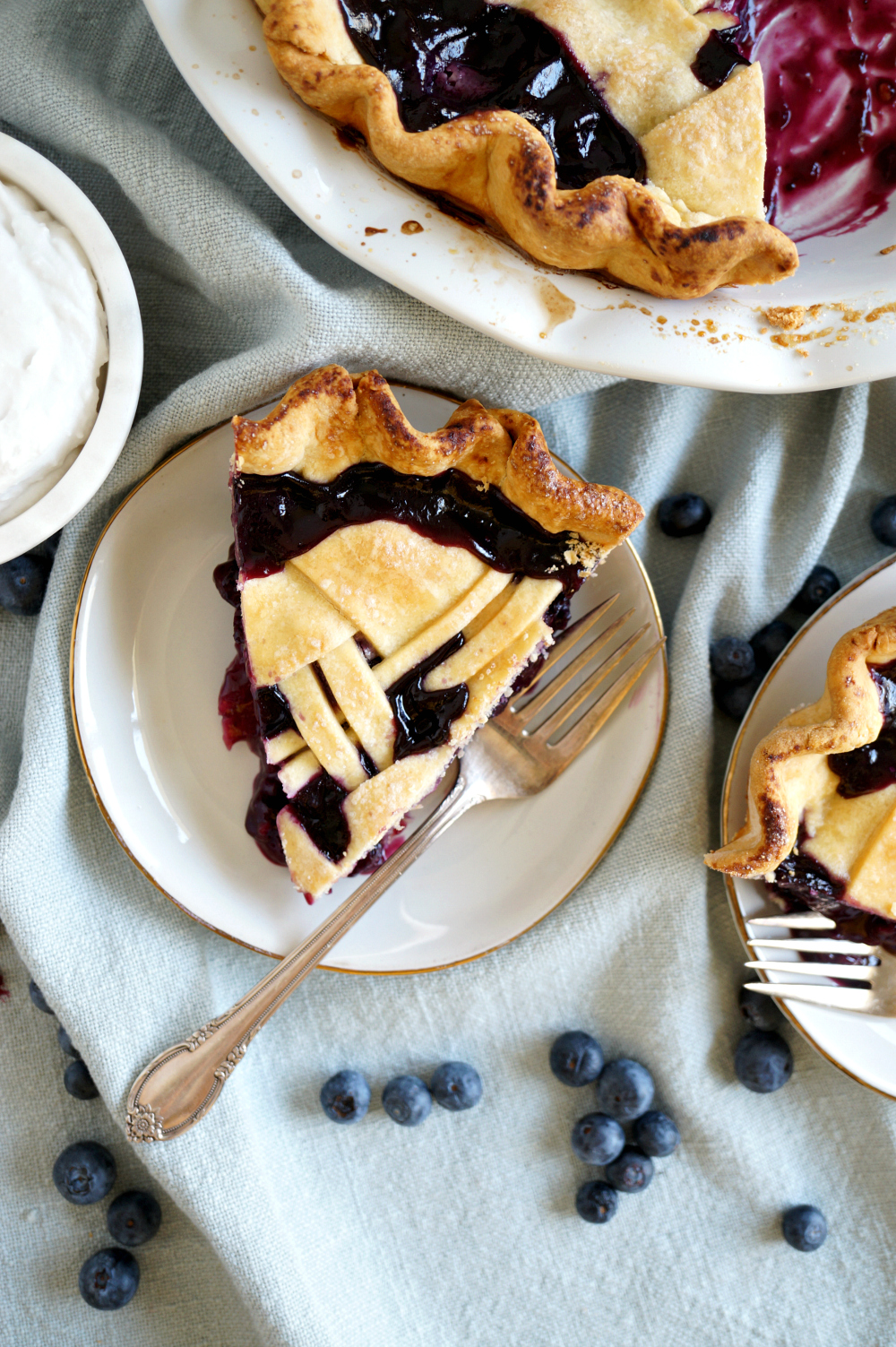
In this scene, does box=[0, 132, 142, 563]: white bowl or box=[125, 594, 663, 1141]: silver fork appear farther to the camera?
box=[125, 594, 663, 1141]: silver fork

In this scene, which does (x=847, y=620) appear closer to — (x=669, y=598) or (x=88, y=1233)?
(x=669, y=598)

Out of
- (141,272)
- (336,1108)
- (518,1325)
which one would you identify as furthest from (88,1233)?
(141,272)

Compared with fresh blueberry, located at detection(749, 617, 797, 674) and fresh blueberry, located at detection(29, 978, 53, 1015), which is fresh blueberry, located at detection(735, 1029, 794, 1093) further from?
fresh blueberry, located at detection(29, 978, 53, 1015)

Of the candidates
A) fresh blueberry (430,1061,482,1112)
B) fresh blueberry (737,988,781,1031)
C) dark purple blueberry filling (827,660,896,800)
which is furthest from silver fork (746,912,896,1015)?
fresh blueberry (430,1061,482,1112)

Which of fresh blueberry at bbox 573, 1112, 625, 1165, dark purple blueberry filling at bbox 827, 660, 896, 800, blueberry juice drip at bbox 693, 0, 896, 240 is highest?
blueberry juice drip at bbox 693, 0, 896, 240

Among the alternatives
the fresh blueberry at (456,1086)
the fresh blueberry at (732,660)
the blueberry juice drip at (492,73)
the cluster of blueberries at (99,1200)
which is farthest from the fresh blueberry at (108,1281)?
the blueberry juice drip at (492,73)

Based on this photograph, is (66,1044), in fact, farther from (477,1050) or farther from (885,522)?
(885,522)

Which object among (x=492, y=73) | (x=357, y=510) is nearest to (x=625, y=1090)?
(x=357, y=510)
